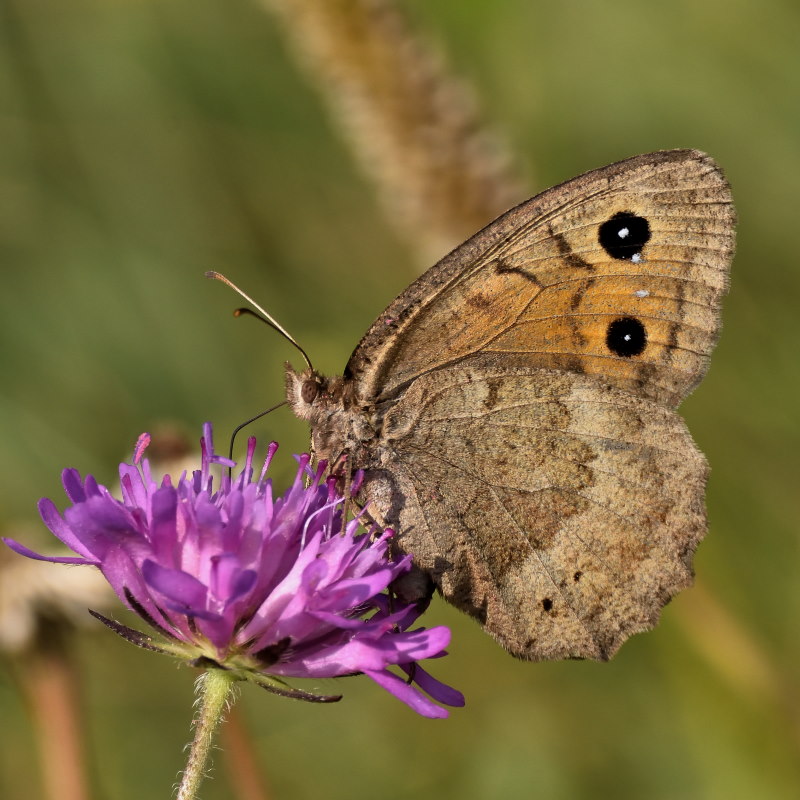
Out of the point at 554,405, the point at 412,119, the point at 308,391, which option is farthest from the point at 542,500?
the point at 412,119

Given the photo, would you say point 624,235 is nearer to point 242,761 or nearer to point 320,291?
point 242,761

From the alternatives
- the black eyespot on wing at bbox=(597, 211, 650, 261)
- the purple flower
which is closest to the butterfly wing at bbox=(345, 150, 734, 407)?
the black eyespot on wing at bbox=(597, 211, 650, 261)

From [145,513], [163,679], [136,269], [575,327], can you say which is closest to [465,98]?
[575,327]

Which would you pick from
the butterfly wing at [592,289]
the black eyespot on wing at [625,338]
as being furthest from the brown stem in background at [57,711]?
the black eyespot on wing at [625,338]

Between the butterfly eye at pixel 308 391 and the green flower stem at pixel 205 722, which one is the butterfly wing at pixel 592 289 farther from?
the green flower stem at pixel 205 722

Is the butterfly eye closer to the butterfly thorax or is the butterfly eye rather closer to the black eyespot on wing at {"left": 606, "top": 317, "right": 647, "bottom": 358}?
the butterfly thorax

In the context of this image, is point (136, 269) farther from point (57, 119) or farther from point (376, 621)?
point (376, 621)
